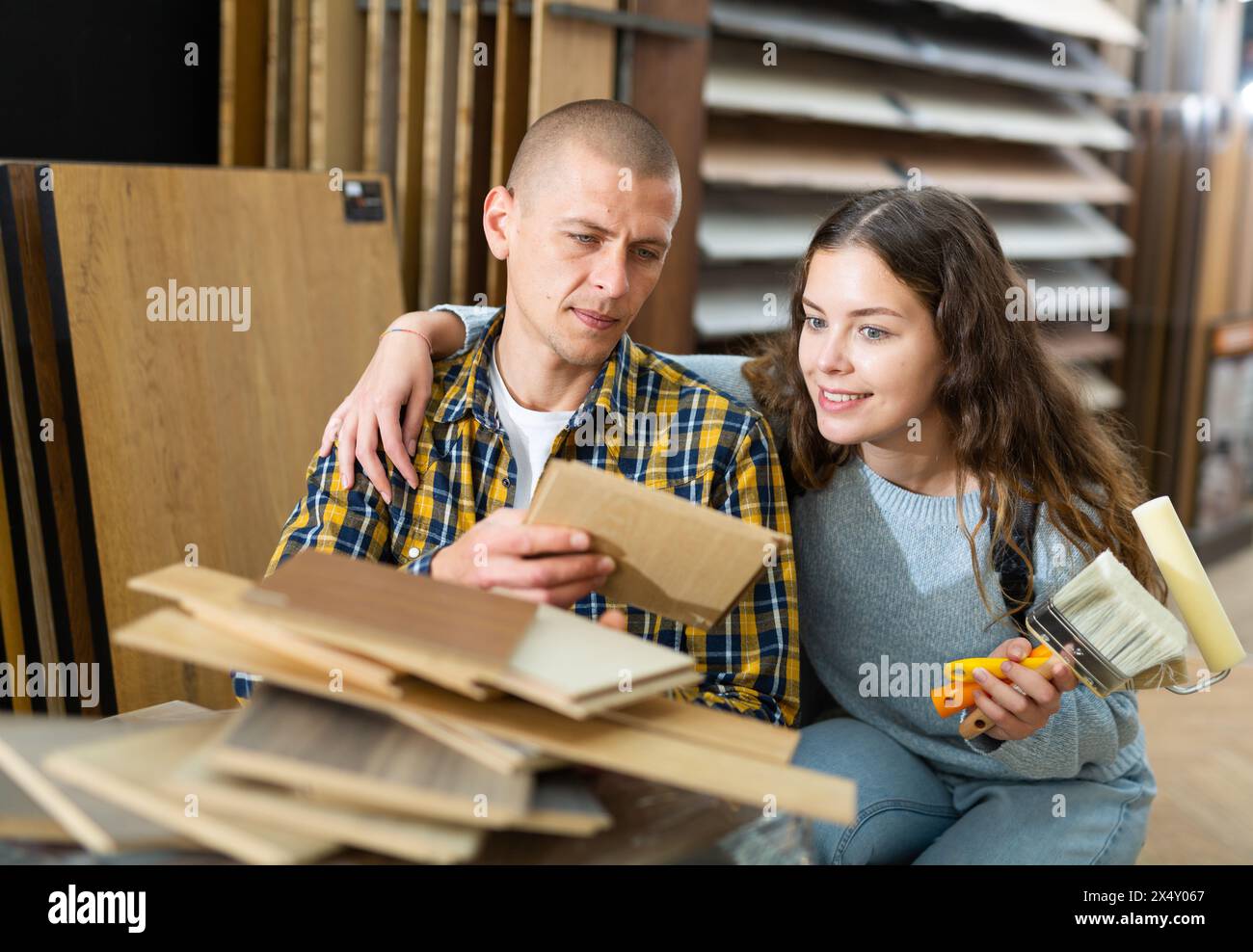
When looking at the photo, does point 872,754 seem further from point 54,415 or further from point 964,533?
point 54,415

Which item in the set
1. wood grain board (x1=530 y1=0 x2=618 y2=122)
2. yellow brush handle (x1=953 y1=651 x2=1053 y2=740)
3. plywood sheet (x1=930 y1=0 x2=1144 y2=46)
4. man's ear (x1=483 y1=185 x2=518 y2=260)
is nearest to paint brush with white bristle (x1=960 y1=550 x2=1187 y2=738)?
yellow brush handle (x1=953 y1=651 x2=1053 y2=740)

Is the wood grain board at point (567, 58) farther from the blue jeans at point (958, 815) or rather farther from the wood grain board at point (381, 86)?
the blue jeans at point (958, 815)

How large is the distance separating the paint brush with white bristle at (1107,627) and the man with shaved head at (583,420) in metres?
0.42

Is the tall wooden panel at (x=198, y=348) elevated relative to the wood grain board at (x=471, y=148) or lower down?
lower down

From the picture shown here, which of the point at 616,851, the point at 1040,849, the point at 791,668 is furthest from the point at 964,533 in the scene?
the point at 616,851

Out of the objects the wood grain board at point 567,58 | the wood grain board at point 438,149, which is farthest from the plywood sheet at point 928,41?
the wood grain board at point 438,149

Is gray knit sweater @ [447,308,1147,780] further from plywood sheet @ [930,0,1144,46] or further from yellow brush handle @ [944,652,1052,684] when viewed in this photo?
plywood sheet @ [930,0,1144,46]

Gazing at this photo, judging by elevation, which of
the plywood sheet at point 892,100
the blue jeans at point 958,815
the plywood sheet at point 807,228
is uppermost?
the plywood sheet at point 892,100

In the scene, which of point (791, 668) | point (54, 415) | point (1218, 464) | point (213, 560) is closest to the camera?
point (791, 668)

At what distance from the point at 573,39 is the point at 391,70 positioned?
49cm

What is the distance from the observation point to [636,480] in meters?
1.73

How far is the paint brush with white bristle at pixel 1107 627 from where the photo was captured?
116 cm

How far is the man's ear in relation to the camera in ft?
6.07

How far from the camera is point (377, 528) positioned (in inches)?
64.7
